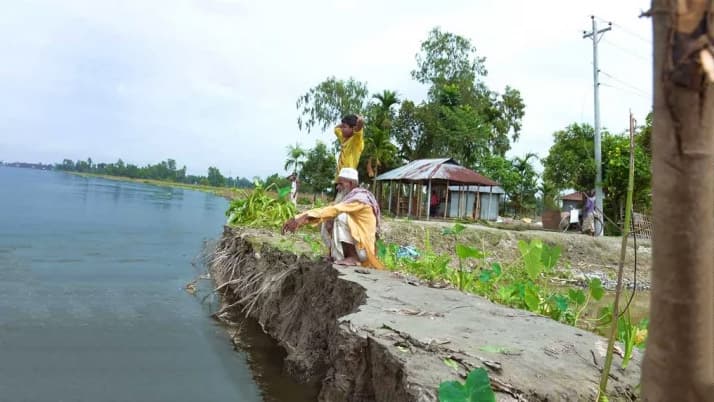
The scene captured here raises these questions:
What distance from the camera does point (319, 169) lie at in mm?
34906

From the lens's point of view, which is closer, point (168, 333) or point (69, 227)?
point (168, 333)

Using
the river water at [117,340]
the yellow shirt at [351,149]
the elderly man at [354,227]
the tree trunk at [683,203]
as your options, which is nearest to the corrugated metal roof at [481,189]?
the river water at [117,340]

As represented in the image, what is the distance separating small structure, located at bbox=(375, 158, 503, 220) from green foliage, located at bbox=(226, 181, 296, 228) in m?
10.7

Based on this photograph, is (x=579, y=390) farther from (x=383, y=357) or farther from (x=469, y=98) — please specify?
(x=469, y=98)

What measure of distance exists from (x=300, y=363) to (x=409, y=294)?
1282 mm

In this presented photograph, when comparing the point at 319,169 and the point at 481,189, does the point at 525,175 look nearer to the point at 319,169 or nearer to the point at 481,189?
the point at 481,189

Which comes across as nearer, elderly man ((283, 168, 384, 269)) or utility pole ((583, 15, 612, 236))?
elderly man ((283, 168, 384, 269))

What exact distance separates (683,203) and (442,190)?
25554mm

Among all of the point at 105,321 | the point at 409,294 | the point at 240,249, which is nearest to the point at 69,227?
the point at 240,249

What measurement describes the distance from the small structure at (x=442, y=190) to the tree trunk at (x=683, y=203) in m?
19.9

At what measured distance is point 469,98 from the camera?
101 feet

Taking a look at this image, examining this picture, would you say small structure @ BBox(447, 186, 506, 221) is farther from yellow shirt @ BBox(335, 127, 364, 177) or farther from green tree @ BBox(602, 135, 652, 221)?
yellow shirt @ BBox(335, 127, 364, 177)

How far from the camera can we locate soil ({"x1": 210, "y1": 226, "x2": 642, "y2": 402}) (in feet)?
8.09

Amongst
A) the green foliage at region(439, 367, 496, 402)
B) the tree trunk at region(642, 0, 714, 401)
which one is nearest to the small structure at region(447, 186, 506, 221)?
the green foliage at region(439, 367, 496, 402)
